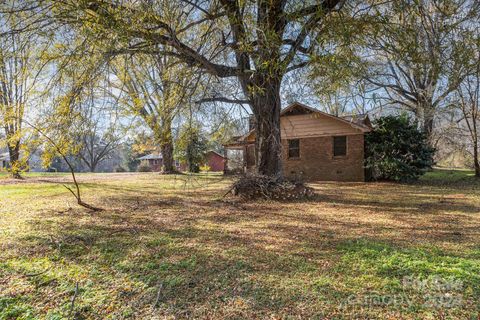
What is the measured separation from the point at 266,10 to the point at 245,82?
2.20 m

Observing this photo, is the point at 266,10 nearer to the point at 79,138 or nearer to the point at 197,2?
the point at 197,2

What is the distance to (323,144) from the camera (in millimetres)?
15500

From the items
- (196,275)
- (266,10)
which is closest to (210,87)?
(266,10)

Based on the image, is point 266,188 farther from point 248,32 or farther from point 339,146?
point 339,146

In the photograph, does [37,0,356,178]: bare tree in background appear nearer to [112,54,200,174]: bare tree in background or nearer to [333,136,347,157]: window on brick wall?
[112,54,200,174]: bare tree in background

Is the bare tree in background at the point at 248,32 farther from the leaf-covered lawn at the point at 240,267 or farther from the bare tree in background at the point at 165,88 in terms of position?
the leaf-covered lawn at the point at 240,267

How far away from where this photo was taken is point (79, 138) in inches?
230

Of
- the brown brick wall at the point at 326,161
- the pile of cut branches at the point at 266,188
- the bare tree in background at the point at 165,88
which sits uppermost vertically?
the bare tree in background at the point at 165,88

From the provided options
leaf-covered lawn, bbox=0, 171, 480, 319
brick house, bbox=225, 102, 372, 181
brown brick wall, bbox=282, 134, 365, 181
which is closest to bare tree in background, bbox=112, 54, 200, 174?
leaf-covered lawn, bbox=0, 171, 480, 319

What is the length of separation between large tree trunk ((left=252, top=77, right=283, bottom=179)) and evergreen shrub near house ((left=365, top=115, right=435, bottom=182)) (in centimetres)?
803

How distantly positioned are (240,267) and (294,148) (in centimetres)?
1408

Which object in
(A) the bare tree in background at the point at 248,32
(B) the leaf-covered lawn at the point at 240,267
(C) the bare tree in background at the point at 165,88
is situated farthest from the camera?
(C) the bare tree in background at the point at 165,88

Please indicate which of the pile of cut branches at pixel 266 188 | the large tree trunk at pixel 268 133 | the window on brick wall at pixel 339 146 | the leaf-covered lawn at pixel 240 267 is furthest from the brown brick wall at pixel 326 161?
the leaf-covered lawn at pixel 240 267

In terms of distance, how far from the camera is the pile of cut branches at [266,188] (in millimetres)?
7082
